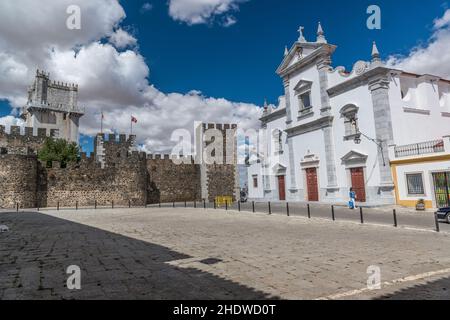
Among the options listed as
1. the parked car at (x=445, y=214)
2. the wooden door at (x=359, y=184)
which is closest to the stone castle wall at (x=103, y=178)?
the wooden door at (x=359, y=184)

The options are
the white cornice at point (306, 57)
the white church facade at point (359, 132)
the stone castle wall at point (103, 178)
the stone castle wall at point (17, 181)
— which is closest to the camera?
the white church facade at point (359, 132)

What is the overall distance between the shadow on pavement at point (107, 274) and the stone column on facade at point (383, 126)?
15639 mm

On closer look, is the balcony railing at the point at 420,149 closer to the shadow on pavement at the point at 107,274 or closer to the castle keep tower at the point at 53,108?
the shadow on pavement at the point at 107,274

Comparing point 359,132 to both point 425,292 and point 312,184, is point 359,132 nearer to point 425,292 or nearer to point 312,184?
→ point 312,184

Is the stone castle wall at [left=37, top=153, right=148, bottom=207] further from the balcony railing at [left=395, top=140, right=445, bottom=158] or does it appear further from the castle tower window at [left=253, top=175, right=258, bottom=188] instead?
the balcony railing at [left=395, top=140, right=445, bottom=158]

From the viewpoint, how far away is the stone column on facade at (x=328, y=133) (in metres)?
22.1

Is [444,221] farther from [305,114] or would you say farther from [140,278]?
[305,114]

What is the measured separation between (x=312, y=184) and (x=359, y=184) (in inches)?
175

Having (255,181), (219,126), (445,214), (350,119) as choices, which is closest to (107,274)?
(445,214)

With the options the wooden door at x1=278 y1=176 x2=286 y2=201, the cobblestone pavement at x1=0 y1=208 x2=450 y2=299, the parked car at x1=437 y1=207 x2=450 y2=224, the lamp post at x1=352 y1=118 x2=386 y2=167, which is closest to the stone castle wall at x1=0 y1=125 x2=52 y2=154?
the wooden door at x1=278 y1=176 x2=286 y2=201

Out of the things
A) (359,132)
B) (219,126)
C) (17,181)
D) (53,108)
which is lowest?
(17,181)

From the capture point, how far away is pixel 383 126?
60.8ft

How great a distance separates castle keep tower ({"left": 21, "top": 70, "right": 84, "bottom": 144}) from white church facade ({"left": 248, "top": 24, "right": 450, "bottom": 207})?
38.1 meters

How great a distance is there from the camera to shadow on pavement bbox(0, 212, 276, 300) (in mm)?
4273
